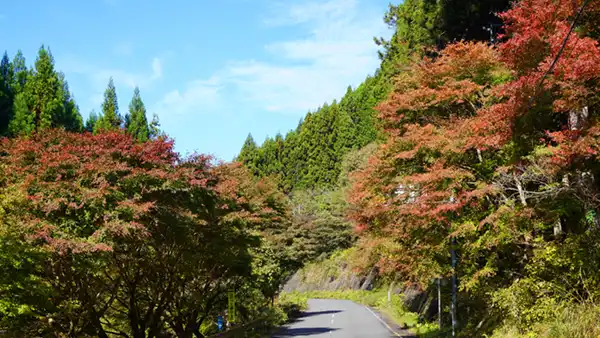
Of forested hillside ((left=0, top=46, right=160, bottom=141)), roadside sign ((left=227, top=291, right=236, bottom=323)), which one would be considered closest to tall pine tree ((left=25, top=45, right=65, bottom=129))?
forested hillside ((left=0, top=46, right=160, bottom=141))

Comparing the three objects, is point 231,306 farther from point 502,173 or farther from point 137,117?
point 137,117

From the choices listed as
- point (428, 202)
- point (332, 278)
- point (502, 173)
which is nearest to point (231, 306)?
point (428, 202)

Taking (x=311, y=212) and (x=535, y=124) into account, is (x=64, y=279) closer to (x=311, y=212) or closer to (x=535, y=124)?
(x=535, y=124)

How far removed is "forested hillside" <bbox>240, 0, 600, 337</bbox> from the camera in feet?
36.0

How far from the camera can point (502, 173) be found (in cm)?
1353

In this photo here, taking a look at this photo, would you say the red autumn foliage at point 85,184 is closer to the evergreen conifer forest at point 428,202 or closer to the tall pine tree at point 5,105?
the evergreen conifer forest at point 428,202

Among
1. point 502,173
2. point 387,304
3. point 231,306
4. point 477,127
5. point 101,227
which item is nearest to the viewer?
point 101,227

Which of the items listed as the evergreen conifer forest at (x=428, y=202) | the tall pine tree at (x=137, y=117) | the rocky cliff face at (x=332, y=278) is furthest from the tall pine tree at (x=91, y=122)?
the evergreen conifer forest at (x=428, y=202)

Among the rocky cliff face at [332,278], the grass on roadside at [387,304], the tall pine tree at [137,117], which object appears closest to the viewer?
the grass on roadside at [387,304]

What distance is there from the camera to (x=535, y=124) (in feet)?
42.1

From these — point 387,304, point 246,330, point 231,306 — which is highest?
point 231,306

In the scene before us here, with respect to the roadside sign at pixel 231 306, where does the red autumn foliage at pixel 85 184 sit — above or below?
above

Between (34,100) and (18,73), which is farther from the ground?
(18,73)

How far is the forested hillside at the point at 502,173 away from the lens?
10961 mm
